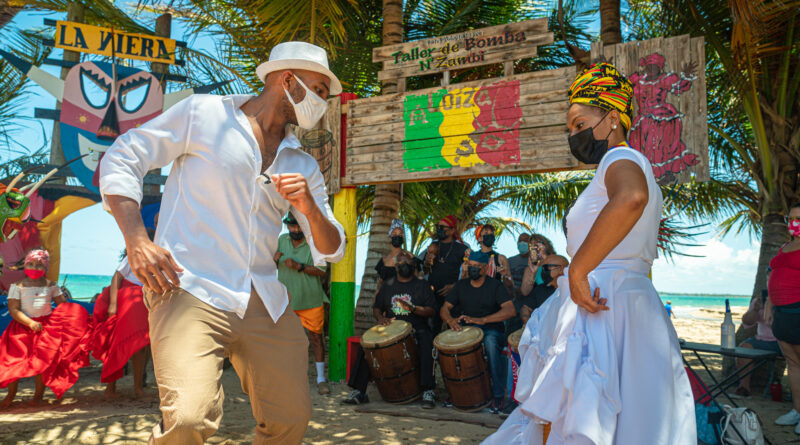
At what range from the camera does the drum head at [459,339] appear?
243 inches

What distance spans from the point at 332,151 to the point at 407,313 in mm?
2535

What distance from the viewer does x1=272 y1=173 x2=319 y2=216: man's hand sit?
6.95 feet

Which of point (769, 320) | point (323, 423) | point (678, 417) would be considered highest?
point (678, 417)

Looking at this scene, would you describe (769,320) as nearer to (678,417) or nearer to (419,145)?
(419,145)

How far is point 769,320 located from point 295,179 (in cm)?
697

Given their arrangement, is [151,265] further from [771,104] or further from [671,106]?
[771,104]

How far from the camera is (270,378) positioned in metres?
2.25

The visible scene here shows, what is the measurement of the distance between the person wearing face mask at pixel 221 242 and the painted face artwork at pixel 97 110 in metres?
7.58

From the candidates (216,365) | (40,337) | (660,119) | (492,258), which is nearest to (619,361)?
(216,365)

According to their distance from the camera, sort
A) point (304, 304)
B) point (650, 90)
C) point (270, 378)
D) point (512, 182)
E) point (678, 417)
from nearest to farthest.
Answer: point (678, 417) < point (270, 378) < point (650, 90) < point (304, 304) < point (512, 182)

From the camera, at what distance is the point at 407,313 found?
702 cm

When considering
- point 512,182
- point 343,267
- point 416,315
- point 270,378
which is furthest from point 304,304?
point 512,182

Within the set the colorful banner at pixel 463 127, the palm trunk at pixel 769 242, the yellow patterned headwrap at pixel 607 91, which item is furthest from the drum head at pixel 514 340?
the palm trunk at pixel 769 242

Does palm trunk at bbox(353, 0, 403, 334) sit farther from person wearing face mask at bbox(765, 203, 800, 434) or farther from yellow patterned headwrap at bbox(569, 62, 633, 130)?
yellow patterned headwrap at bbox(569, 62, 633, 130)
